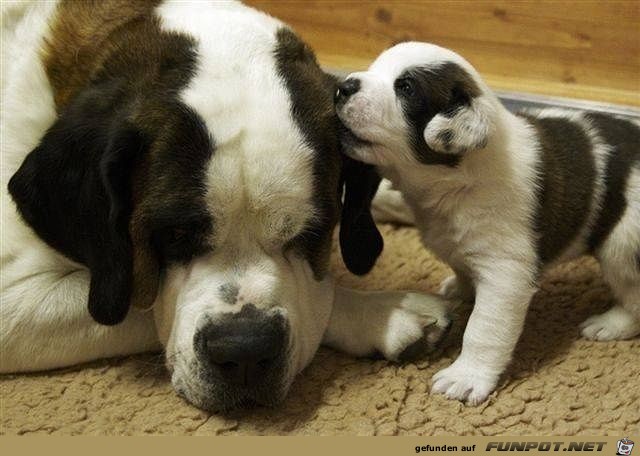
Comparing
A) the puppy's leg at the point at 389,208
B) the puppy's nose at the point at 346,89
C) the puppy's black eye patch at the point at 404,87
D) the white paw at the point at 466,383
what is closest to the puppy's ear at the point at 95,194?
the puppy's nose at the point at 346,89

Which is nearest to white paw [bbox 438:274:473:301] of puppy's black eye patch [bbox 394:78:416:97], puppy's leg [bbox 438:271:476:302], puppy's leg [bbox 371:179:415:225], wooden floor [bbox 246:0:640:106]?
puppy's leg [bbox 438:271:476:302]

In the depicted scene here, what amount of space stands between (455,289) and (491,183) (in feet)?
1.60

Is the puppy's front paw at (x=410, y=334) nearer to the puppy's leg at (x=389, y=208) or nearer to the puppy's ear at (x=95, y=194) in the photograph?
the puppy's ear at (x=95, y=194)

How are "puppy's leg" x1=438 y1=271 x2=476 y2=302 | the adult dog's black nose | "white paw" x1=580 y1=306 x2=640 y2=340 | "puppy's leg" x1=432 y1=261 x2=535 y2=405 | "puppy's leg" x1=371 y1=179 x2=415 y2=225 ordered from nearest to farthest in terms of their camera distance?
the adult dog's black nose → "puppy's leg" x1=432 y1=261 x2=535 y2=405 → "white paw" x1=580 y1=306 x2=640 y2=340 → "puppy's leg" x1=438 y1=271 x2=476 y2=302 → "puppy's leg" x1=371 y1=179 x2=415 y2=225

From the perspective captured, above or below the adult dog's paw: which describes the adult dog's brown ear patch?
above

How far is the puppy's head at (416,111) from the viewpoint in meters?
1.94

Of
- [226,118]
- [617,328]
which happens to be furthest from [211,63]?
[617,328]

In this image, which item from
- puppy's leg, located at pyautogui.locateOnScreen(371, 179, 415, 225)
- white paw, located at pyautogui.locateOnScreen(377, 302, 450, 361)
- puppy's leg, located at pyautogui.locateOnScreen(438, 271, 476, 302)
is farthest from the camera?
puppy's leg, located at pyautogui.locateOnScreen(371, 179, 415, 225)

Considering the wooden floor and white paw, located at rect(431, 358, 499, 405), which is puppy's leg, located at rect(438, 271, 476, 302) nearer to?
white paw, located at rect(431, 358, 499, 405)

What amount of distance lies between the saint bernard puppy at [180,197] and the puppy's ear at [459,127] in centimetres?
22

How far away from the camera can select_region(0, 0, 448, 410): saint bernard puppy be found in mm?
1849

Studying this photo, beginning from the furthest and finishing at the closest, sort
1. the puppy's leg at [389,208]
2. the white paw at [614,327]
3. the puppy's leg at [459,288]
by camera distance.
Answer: the puppy's leg at [389,208] < the puppy's leg at [459,288] < the white paw at [614,327]

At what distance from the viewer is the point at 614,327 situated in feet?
7.66

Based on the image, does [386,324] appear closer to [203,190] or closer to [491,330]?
[491,330]
